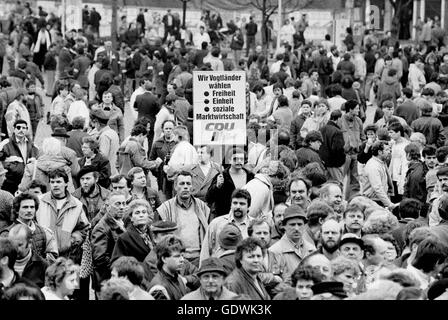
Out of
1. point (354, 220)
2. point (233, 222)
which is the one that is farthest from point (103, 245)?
point (354, 220)

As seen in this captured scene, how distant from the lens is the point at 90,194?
47.3 ft

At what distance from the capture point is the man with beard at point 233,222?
1295 cm

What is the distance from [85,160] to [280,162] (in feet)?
7.91

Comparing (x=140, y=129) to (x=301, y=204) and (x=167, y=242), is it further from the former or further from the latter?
(x=167, y=242)

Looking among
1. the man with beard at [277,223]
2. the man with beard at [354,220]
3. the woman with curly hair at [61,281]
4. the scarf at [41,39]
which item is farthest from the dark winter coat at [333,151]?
the scarf at [41,39]

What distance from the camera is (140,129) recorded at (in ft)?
57.4

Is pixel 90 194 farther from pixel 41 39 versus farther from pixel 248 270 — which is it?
pixel 41 39

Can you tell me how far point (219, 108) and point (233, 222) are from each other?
2.91 m

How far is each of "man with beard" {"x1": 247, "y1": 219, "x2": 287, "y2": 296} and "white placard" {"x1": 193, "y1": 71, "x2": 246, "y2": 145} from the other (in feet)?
10.3

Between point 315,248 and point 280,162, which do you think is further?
point 280,162

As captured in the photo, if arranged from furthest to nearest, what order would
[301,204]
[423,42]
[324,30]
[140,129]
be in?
[324,30]
[423,42]
[140,129]
[301,204]

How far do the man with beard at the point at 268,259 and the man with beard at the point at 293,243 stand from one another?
77mm

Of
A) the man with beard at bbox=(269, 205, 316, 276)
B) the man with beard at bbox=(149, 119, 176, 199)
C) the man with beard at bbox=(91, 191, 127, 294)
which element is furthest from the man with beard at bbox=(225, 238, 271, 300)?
the man with beard at bbox=(149, 119, 176, 199)
